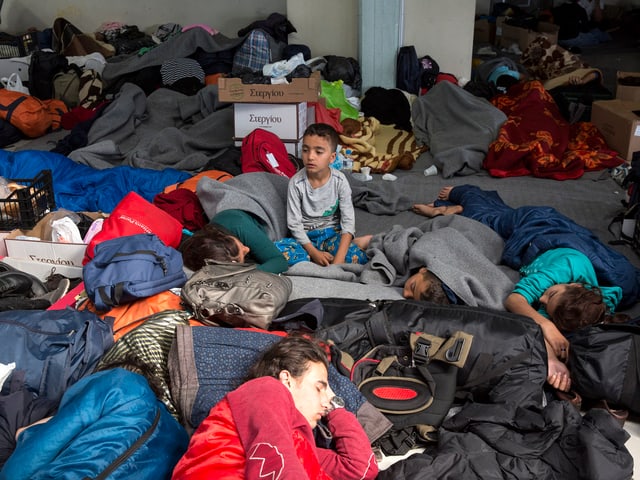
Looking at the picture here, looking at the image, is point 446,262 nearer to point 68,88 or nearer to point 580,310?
point 580,310

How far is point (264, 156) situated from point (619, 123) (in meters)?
2.44

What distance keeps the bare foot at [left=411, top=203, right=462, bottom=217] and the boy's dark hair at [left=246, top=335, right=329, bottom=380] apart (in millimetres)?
1857

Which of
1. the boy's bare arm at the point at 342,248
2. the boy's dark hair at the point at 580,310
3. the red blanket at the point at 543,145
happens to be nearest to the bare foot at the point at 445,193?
the red blanket at the point at 543,145

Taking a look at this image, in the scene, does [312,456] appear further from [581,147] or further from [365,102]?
[365,102]

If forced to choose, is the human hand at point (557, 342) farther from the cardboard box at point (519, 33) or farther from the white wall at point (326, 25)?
the cardboard box at point (519, 33)

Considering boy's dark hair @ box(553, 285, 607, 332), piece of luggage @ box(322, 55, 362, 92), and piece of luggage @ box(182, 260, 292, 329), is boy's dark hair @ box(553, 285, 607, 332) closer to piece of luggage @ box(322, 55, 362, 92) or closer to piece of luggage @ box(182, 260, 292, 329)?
piece of luggage @ box(182, 260, 292, 329)

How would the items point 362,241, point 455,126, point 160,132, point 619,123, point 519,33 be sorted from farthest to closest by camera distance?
1. point 519,33
2. point 455,126
3. point 160,132
4. point 619,123
5. point 362,241

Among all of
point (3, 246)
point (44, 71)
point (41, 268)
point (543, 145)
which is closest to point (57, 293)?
point (41, 268)

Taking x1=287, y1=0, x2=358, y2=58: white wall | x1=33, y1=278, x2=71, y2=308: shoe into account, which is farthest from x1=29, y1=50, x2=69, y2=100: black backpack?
x1=33, y1=278, x2=71, y2=308: shoe

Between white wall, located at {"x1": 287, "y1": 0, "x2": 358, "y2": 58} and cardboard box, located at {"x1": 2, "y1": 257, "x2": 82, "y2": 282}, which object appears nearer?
cardboard box, located at {"x1": 2, "y1": 257, "x2": 82, "y2": 282}

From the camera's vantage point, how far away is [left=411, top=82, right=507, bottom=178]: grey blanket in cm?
438

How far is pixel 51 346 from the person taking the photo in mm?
2047

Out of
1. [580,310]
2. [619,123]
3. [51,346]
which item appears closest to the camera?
[51,346]

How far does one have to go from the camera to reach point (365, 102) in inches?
210
